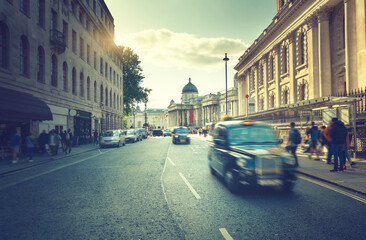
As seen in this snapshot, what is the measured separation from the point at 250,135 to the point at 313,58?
63.7 ft

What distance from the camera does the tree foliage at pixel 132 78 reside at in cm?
5422

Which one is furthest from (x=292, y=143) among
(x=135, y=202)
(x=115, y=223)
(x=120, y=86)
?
(x=120, y=86)

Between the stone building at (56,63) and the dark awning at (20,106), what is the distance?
0.20 feet

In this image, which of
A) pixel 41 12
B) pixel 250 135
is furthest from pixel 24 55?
pixel 250 135

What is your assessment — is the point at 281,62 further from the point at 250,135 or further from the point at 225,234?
the point at 225,234

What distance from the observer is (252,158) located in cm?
609

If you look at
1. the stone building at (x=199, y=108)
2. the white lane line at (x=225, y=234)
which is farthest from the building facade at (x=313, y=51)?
the stone building at (x=199, y=108)

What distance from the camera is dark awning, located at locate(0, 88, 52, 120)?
1352cm

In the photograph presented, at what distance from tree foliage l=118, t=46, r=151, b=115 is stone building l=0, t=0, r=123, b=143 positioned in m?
14.9

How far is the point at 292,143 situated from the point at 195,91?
5099 inches

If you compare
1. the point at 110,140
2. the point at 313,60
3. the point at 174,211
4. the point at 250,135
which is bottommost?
the point at 174,211

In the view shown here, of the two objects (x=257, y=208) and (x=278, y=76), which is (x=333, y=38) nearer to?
(x=278, y=76)

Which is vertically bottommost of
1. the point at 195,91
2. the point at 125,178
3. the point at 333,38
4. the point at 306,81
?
the point at 125,178

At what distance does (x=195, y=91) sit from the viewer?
13962cm
